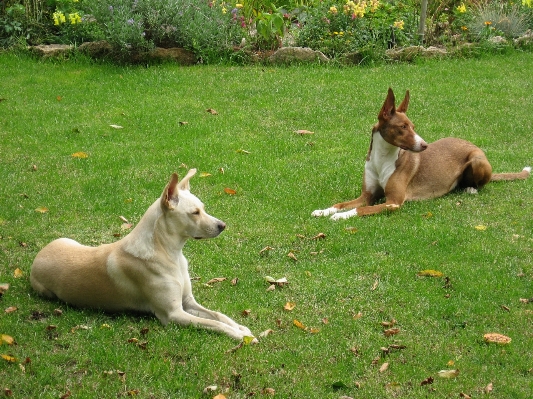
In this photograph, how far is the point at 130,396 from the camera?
16.6 feet

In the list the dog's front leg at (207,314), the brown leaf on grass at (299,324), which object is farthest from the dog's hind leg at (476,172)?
the dog's front leg at (207,314)

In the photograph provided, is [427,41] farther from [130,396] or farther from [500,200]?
[130,396]

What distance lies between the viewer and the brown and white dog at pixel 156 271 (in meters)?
5.96

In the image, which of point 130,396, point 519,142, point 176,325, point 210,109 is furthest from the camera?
point 210,109

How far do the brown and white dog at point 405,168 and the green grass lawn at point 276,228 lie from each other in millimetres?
211

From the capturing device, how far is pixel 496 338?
591 cm

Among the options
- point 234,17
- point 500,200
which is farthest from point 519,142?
point 234,17

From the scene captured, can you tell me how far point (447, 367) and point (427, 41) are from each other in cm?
1094

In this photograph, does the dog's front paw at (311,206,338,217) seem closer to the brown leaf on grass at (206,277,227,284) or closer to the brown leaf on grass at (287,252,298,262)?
the brown leaf on grass at (287,252,298,262)

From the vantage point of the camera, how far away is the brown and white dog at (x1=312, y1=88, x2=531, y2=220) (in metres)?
8.90

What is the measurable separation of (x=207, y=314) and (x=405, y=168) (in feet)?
12.8

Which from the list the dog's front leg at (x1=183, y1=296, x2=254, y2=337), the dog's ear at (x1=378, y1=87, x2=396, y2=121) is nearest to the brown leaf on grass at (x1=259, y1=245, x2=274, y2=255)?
the dog's front leg at (x1=183, y1=296, x2=254, y2=337)

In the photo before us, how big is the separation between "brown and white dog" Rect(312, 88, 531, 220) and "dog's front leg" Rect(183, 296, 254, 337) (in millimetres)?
2809

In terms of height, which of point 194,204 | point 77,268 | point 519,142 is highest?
point 194,204
